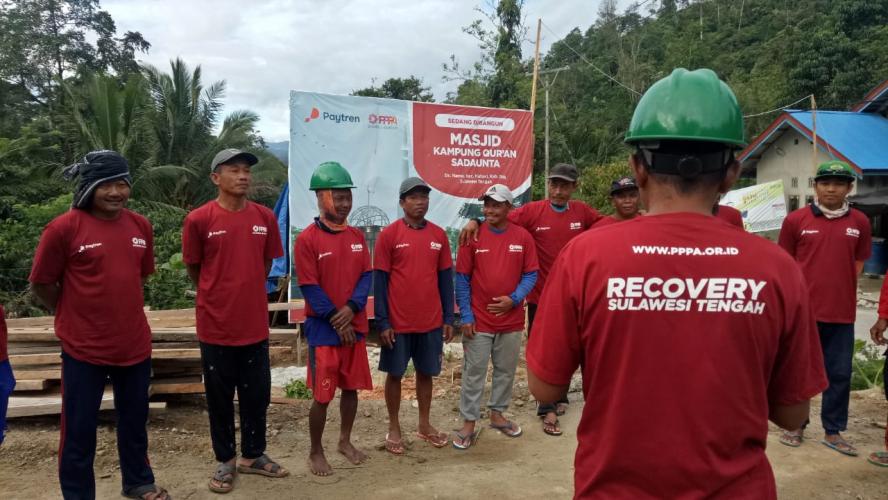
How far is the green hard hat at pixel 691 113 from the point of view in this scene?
1.43 m

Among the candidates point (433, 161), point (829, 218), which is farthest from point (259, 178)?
point (829, 218)

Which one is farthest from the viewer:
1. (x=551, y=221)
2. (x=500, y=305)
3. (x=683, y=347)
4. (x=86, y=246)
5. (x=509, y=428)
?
(x=551, y=221)

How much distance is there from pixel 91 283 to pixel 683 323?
3180mm

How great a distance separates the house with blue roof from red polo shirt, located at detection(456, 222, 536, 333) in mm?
12129

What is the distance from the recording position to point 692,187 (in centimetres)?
149

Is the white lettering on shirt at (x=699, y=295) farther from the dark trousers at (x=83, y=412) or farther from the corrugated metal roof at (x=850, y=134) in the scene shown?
the corrugated metal roof at (x=850, y=134)

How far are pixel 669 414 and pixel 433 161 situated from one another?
7132 millimetres

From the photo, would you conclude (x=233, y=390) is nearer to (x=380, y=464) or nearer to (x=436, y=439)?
(x=380, y=464)

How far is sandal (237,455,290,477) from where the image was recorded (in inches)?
157

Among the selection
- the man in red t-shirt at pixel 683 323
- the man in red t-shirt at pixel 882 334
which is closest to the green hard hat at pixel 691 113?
the man in red t-shirt at pixel 683 323

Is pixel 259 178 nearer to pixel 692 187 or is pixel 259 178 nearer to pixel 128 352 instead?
pixel 128 352

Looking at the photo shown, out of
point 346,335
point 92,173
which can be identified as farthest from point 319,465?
point 92,173

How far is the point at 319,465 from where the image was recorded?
13.4ft

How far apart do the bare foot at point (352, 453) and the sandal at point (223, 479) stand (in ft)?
2.56
